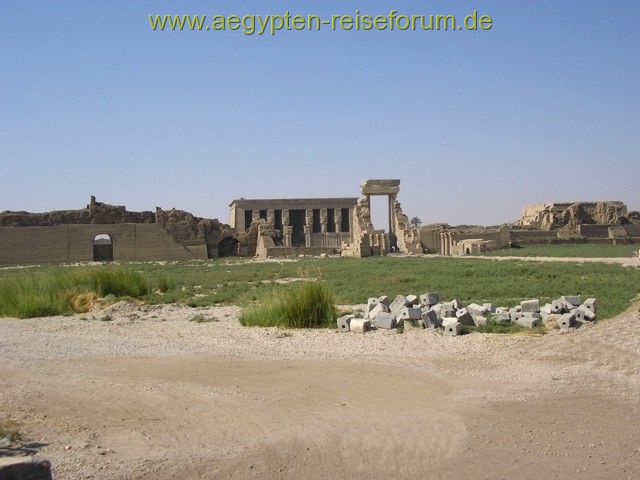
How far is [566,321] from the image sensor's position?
1075 centimetres

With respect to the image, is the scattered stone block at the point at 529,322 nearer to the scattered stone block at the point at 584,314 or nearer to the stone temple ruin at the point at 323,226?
the scattered stone block at the point at 584,314

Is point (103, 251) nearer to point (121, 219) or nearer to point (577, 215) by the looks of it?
point (121, 219)

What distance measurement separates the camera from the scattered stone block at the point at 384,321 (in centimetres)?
1177

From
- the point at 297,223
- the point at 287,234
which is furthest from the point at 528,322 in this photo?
the point at 297,223

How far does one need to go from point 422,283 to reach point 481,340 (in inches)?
370

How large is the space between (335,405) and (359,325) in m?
4.44

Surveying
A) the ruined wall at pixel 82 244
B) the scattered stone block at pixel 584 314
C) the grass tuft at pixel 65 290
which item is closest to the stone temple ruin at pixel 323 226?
the ruined wall at pixel 82 244

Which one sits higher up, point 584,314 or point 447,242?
point 447,242

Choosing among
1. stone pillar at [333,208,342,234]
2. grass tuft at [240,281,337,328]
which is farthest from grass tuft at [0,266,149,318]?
stone pillar at [333,208,342,234]

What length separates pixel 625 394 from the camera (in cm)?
720

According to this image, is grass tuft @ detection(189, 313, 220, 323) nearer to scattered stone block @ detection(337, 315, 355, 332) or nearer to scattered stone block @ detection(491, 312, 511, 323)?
scattered stone block @ detection(337, 315, 355, 332)

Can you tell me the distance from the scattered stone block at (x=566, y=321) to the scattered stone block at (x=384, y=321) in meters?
2.67

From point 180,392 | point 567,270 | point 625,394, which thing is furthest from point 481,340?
point 567,270

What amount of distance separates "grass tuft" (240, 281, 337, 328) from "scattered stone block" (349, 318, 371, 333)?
2.44ft
